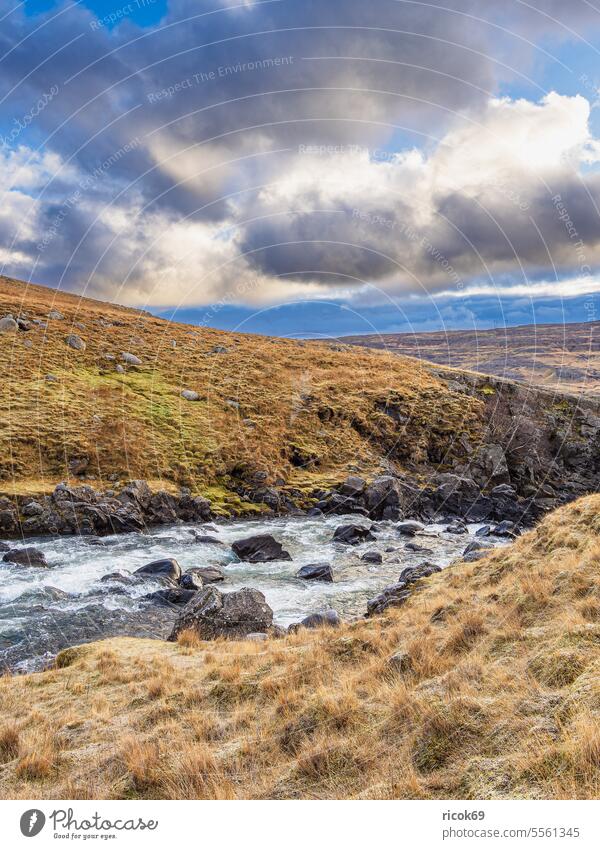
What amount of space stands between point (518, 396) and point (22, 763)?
183ft

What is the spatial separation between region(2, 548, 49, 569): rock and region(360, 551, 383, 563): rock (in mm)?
14634

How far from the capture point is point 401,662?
927cm

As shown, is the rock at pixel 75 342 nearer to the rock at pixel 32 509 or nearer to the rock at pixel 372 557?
the rock at pixel 32 509

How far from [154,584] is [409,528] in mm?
16972

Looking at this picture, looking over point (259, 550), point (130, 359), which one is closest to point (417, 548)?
point (259, 550)

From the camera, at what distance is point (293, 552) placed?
86.8 feet

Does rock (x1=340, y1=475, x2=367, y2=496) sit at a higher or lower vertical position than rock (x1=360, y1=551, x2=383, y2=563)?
higher

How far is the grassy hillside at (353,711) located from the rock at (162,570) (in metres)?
7.90

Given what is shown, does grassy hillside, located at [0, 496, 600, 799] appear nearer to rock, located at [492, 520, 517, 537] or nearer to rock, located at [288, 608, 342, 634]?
rock, located at [288, 608, 342, 634]

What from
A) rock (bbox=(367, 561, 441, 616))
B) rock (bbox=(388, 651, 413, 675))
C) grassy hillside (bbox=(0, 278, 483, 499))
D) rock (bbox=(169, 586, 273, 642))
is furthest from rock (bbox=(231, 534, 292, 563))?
rock (bbox=(388, 651, 413, 675))

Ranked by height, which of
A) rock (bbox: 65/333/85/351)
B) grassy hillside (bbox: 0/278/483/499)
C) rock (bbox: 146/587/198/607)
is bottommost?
rock (bbox: 146/587/198/607)

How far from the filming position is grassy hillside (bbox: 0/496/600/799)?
18.9 feet
